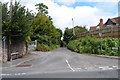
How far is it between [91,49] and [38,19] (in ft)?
48.3

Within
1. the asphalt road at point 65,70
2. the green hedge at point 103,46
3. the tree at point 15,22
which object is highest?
the tree at point 15,22

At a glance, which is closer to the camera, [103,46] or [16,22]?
[16,22]

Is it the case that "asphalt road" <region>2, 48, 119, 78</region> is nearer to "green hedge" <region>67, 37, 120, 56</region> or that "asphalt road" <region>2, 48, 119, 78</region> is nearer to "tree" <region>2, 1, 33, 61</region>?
"tree" <region>2, 1, 33, 61</region>

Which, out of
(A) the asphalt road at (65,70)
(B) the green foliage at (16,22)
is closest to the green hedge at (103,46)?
(A) the asphalt road at (65,70)

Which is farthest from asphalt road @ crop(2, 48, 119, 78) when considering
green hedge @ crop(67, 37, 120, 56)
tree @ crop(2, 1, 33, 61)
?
green hedge @ crop(67, 37, 120, 56)

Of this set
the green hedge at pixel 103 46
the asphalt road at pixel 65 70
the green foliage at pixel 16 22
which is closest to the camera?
the asphalt road at pixel 65 70

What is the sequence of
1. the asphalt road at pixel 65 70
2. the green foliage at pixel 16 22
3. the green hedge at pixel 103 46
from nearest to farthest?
the asphalt road at pixel 65 70 → the green foliage at pixel 16 22 → the green hedge at pixel 103 46

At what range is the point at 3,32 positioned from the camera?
542 inches

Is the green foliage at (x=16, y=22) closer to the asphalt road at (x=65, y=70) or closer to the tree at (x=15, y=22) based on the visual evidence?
the tree at (x=15, y=22)

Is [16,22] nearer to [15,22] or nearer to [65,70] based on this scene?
[15,22]

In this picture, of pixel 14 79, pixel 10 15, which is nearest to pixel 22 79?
pixel 14 79

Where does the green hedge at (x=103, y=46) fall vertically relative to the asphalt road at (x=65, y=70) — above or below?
above

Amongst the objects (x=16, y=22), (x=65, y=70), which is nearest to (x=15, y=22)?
(x=16, y=22)

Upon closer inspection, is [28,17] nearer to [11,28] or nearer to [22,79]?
[11,28]
